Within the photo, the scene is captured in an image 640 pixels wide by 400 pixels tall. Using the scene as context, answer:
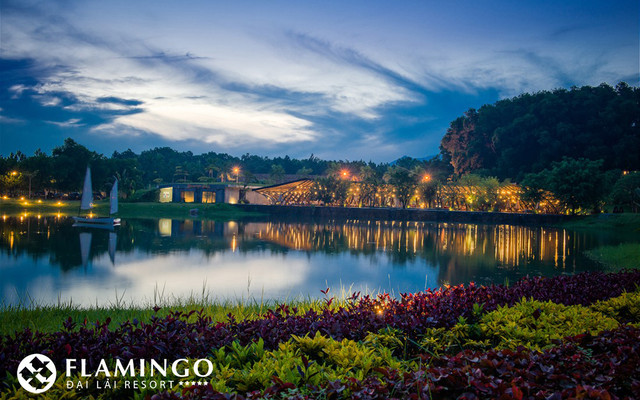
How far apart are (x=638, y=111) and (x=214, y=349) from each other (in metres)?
71.7

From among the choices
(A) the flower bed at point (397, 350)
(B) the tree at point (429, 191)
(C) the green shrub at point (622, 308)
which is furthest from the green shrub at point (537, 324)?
(B) the tree at point (429, 191)

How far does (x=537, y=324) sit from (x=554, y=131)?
64.4 metres

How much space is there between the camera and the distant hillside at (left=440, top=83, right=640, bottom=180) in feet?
190

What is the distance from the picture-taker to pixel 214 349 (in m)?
3.86

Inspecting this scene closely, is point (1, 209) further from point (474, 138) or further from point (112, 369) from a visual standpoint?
point (474, 138)

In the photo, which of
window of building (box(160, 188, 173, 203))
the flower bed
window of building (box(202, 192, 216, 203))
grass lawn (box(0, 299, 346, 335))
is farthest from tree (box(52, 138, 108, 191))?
the flower bed

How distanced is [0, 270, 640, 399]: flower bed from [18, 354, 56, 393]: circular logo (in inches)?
3.6

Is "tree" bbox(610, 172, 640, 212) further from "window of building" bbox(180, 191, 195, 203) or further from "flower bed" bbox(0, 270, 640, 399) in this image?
"window of building" bbox(180, 191, 195, 203)

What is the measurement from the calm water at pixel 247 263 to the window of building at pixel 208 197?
3556 centimetres

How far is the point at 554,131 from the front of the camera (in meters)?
61.0

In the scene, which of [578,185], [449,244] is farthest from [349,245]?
[578,185]

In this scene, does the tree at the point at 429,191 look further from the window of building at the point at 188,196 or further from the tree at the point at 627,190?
the window of building at the point at 188,196

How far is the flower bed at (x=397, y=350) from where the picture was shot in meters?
2.79

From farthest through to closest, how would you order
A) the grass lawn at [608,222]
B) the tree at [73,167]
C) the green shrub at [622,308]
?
the tree at [73,167] < the grass lawn at [608,222] < the green shrub at [622,308]
